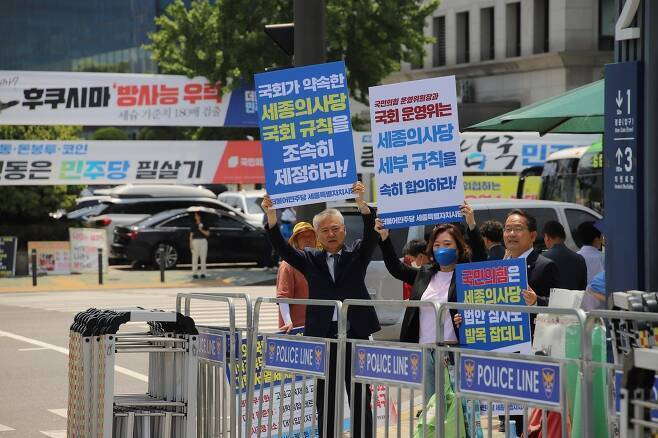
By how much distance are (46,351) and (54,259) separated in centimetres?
1608

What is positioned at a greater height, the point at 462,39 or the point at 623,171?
the point at 462,39

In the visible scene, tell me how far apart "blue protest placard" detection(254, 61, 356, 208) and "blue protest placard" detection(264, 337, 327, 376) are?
3.43 ft

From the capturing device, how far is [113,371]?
7492 millimetres

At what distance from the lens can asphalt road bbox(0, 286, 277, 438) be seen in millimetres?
11578

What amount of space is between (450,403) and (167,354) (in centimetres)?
220

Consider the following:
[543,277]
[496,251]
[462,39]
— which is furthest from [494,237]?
[462,39]

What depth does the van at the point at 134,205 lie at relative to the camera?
34156mm

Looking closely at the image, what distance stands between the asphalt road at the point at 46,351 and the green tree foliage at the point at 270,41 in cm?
908

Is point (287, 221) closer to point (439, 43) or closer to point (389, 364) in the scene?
point (389, 364)

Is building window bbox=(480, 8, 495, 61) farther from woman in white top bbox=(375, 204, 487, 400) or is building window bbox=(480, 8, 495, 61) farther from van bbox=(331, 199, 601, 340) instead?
woman in white top bbox=(375, 204, 487, 400)

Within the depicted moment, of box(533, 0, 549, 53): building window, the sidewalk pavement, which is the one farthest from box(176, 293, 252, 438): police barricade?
box(533, 0, 549, 53): building window

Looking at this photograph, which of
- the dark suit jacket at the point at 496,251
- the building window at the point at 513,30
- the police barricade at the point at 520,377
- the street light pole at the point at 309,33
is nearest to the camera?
the police barricade at the point at 520,377

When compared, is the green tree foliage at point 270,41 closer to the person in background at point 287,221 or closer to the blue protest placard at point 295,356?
the person in background at point 287,221

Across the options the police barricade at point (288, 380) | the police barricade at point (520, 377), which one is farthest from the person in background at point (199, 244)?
the police barricade at point (520, 377)
